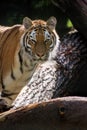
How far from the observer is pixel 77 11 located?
17.2 ft

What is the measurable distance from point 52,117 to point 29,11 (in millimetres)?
Result: 8342

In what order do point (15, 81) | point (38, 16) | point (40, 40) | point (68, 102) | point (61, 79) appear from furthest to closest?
point (38, 16) < point (61, 79) < point (15, 81) < point (40, 40) < point (68, 102)

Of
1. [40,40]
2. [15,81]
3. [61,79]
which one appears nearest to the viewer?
[40,40]

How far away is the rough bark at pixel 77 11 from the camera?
5.17 m

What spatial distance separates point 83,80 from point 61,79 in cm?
59

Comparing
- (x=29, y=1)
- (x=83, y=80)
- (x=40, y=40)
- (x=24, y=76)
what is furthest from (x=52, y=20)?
(x=29, y=1)

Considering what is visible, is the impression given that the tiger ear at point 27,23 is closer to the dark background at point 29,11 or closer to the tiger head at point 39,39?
the tiger head at point 39,39

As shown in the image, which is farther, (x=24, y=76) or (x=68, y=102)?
(x=24, y=76)

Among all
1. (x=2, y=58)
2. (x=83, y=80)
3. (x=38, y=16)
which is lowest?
(x=83, y=80)

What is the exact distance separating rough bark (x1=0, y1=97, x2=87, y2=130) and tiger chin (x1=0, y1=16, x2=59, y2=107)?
1291 millimetres

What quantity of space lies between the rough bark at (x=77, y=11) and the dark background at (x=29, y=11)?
14.0ft

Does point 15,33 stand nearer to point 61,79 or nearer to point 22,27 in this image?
point 22,27

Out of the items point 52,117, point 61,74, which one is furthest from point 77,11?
point 52,117

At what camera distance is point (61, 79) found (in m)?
5.03
